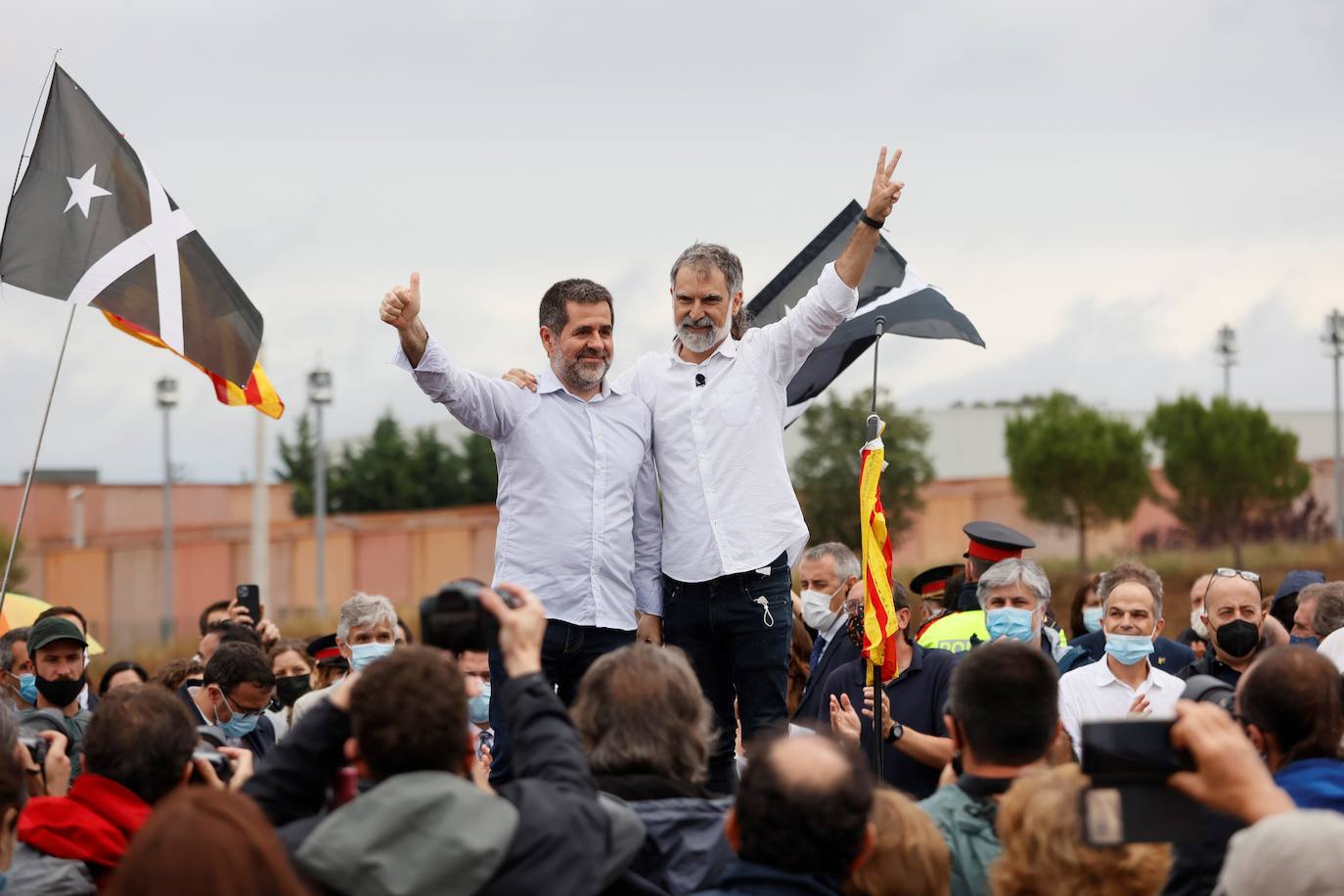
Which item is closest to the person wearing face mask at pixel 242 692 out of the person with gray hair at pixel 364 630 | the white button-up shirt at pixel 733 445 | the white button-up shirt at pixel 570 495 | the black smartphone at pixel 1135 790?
the person with gray hair at pixel 364 630

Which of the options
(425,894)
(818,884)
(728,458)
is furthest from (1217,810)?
(728,458)

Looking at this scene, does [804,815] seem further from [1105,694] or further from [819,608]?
[819,608]

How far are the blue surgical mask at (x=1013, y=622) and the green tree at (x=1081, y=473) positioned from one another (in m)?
39.5

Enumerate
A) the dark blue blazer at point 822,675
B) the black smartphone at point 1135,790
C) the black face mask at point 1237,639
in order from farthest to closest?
the black face mask at point 1237,639, the dark blue blazer at point 822,675, the black smartphone at point 1135,790

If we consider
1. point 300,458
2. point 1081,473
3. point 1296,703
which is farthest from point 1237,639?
point 300,458

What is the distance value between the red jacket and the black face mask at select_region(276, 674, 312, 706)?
3.63 metres

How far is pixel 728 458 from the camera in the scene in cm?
705

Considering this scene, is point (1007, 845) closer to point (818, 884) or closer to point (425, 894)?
point (818, 884)

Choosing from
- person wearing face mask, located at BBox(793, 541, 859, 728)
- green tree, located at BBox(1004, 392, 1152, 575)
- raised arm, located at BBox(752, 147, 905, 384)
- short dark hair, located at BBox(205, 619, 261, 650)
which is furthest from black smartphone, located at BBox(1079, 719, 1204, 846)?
green tree, located at BBox(1004, 392, 1152, 575)

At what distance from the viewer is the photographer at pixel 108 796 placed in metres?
4.64

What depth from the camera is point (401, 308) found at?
6418 millimetres

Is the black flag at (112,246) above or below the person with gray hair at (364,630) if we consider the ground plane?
above

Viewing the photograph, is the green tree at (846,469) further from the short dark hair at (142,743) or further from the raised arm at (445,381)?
the short dark hair at (142,743)

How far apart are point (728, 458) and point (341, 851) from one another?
11.5 feet
